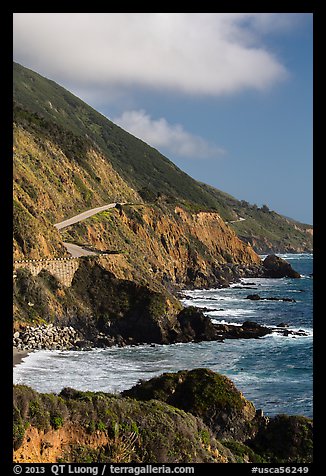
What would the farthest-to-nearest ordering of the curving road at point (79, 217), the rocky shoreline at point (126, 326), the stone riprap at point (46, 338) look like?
the curving road at point (79, 217)
the rocky shoreline at point (126, 326)
the stone riprap at point (46, 338)

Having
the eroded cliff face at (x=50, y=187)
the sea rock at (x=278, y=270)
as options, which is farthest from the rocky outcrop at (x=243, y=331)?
the sea rock at (x=278, y=270)

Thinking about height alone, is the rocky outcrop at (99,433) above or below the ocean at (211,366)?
above

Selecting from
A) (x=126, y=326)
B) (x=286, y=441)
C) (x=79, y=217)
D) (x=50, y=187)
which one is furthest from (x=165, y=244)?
(x=286, y=441)

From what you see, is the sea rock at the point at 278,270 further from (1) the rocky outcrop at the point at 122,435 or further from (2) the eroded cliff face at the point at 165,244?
(1) the rocky outcrop at the point at 122,435

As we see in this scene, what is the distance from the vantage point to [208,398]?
20016mm

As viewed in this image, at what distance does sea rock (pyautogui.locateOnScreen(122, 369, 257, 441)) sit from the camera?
62.8ft

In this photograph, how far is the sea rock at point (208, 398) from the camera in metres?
19.1

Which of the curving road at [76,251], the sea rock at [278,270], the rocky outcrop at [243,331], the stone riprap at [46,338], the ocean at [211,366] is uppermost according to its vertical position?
the curving road at [76,251]

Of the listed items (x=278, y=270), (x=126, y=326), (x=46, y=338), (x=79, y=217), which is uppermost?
(x=79, y=217)

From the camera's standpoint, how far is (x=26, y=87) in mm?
199875

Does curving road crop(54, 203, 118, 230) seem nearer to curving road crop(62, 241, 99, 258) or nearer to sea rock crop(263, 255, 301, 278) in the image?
curving road crop(62, 241, 99, 258)

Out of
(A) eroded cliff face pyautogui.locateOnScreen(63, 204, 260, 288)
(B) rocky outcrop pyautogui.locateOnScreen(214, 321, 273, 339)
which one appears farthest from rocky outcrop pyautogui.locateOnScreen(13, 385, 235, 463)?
(A) eroded cliff face pyautogui.locateOnScreen(63, 204, 260, 288)

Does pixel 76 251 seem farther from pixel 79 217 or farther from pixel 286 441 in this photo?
pixel 286 441
